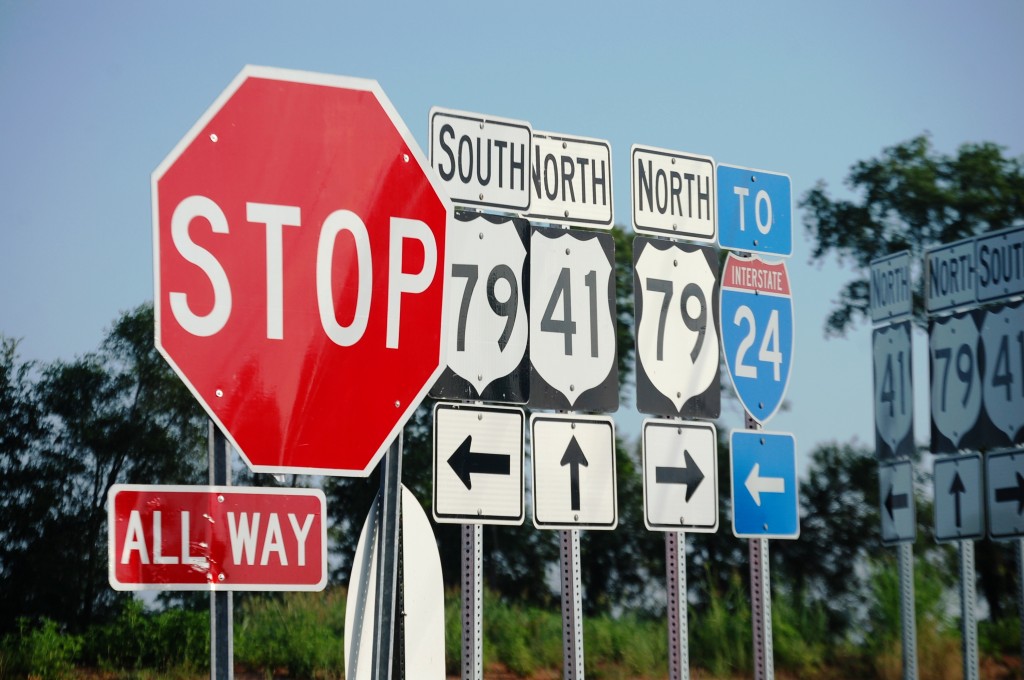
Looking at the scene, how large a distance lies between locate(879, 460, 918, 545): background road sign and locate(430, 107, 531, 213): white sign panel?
5958mm

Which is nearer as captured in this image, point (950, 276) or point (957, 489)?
point (957, 489)

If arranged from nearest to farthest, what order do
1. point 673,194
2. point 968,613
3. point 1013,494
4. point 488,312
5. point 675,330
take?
1. point 488,312
2. point 675,330
3. point 673,194
4. point 1013,494
5. point 968,613

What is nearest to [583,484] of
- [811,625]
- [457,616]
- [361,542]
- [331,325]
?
[361,542]

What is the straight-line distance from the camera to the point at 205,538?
8.76ft

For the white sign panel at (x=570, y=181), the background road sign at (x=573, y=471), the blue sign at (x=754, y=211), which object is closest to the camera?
the background road sign at (x=573, y=471)

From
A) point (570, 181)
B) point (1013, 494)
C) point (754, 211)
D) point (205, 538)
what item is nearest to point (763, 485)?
point (754, 211)

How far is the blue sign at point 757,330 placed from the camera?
7457 millimetres

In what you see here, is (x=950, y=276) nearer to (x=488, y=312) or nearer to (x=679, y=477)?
(x=679, y=477)

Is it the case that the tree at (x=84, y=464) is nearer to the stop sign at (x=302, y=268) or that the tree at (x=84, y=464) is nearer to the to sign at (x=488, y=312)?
the to sign at (x=488, y=312)

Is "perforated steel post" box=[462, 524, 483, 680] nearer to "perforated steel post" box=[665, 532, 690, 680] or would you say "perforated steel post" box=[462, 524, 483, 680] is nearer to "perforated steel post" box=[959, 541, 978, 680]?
"perforated steel post" box=[665, 532, 690, 680]

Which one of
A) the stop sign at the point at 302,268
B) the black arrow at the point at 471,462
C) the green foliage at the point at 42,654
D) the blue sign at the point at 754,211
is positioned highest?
the blue sign at the point at 754,211

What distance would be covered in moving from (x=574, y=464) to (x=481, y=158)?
167cm

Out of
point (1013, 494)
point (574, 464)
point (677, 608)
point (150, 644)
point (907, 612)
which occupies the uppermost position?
point (574, 464)

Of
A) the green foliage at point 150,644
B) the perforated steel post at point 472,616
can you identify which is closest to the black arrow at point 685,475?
the perforated steel post at point 472,616
